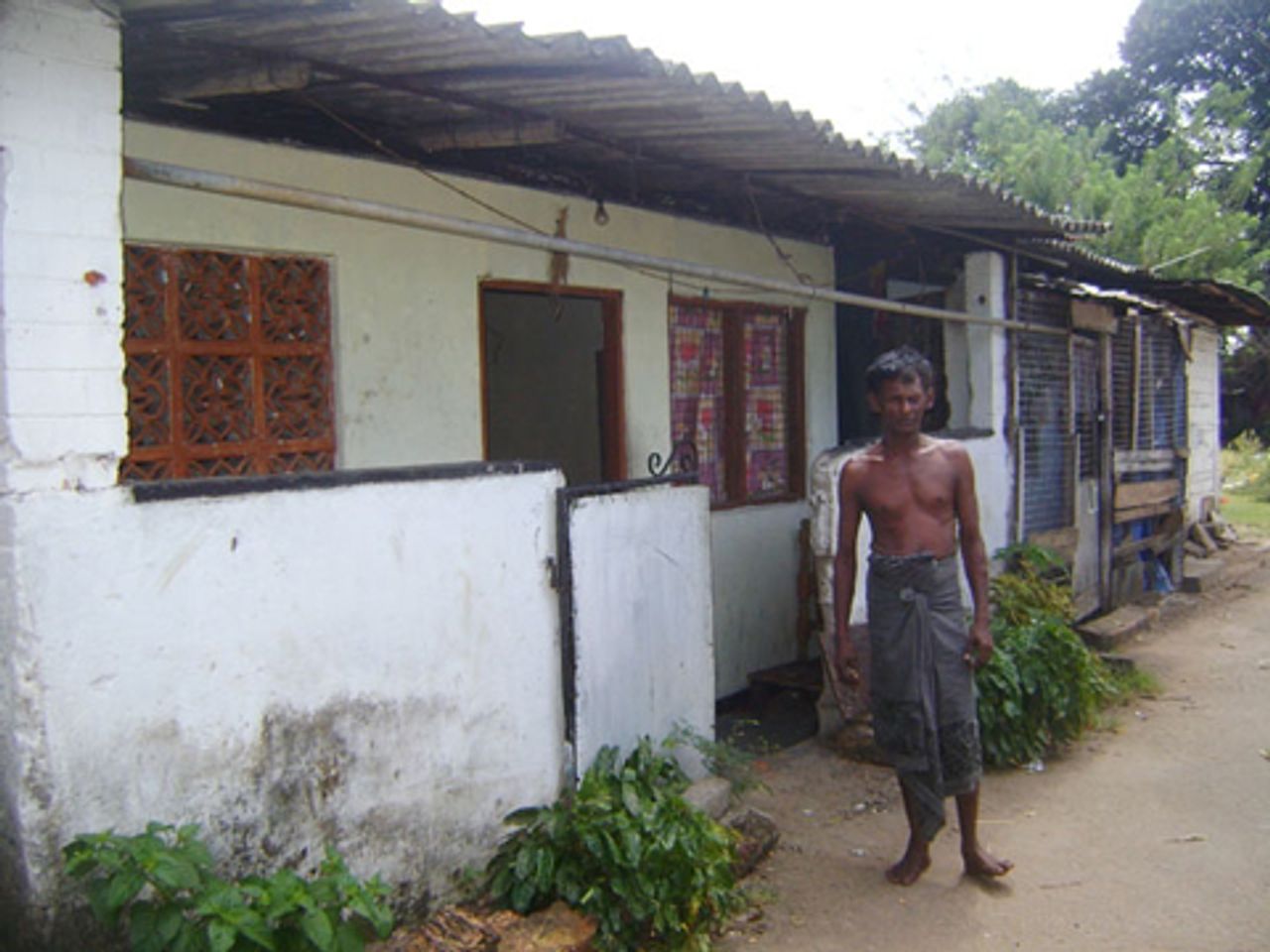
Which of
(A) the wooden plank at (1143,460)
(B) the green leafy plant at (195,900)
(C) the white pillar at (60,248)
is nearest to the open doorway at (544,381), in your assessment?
(A) the wooden plank at (1143,460)

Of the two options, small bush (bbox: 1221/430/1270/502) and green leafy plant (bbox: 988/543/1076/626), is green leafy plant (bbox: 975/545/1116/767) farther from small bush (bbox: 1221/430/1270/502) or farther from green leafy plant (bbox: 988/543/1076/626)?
small bush (bbox: 1221/430/1270/502)

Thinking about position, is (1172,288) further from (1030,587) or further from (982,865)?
(982,865)

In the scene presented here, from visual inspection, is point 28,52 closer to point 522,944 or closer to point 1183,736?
point 522,944

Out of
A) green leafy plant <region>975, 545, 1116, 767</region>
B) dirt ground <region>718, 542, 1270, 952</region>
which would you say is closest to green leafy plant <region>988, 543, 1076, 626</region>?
green leafy plant <region>975, 545, 1116, 767</region>

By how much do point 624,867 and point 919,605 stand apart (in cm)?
149

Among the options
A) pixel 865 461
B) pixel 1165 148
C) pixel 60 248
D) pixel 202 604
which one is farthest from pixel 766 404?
pixel 1165 148

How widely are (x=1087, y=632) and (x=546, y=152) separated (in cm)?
560

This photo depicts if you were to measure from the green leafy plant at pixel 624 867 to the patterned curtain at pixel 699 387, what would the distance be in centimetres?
346

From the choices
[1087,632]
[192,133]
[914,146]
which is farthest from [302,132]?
[914,146]

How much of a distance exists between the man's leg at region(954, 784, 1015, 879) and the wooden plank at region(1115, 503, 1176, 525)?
6198mm

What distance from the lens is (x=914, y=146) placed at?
84.7ft

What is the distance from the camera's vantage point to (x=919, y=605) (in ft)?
14.5

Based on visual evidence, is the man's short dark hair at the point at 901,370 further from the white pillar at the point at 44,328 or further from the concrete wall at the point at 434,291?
the white pillar at the point at 44,328

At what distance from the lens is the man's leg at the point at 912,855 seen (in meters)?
4.58
